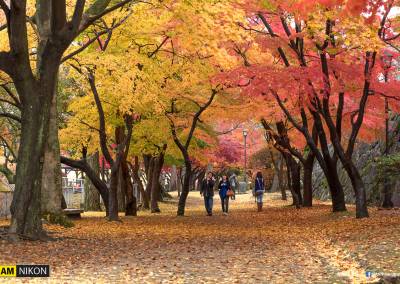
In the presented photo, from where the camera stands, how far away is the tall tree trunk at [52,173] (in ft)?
62.1

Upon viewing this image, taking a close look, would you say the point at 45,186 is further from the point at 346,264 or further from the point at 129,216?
the point at 346,264

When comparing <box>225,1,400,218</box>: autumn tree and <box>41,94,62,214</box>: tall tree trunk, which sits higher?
<box>225,1,400,218</box>: autumn tree

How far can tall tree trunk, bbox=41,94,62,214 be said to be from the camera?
62.1ft

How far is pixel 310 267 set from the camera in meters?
10.5

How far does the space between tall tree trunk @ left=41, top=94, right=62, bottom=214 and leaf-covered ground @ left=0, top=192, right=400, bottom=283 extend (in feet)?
3.89

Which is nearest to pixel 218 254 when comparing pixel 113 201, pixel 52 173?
pixel 52 173

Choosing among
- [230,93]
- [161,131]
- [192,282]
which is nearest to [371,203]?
[230,93]

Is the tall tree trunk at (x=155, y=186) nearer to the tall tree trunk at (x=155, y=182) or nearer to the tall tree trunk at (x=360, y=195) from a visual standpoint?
the tall tree trunk at (x=155, y=182)

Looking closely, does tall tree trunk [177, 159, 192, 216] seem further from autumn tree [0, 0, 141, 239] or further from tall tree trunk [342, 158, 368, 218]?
autumn tree [0, 0, 141, 239]

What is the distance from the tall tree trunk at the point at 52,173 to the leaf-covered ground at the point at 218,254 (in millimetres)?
1186

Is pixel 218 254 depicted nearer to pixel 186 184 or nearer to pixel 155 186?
pixel 186 184

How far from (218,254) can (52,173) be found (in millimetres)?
8518

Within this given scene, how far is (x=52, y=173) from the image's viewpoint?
19.0 metres

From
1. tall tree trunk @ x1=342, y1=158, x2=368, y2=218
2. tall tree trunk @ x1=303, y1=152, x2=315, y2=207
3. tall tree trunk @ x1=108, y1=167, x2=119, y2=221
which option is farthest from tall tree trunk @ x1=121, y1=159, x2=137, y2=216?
tall tree trunk @ x1=342, y1=158, x2=368, y2=218
